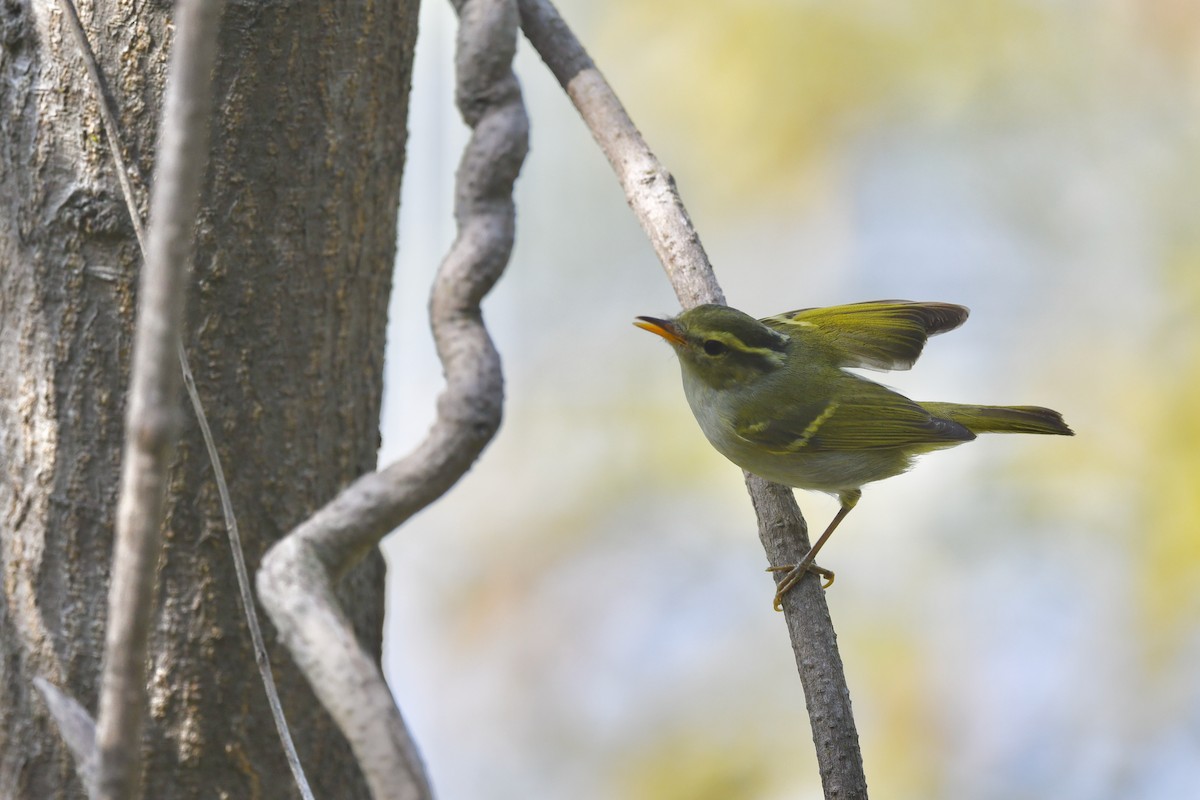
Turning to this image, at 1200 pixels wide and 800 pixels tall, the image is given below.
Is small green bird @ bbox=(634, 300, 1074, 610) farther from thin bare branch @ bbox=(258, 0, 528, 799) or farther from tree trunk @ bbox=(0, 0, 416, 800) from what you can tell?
thin bare branch @ bbox=(258, 0, 528, 799)

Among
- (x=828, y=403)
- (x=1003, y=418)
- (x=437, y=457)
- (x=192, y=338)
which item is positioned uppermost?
(x=192, y=338)

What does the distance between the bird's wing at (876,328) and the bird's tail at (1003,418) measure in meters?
0.19

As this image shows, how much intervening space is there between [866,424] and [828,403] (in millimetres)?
69

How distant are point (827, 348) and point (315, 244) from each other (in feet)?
2.84

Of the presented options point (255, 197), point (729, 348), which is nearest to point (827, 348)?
point (729, 348)

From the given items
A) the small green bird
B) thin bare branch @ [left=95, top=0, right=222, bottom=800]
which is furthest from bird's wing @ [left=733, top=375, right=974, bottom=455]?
thin bare branch @ [left=95, top=0, right=222, bottom=800]

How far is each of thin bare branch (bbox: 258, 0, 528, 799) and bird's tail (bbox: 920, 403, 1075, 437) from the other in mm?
1284

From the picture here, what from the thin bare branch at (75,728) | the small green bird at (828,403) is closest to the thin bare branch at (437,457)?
the thin bare branch at (75,728)

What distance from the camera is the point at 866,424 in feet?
5.62

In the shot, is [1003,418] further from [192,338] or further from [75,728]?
[75,728]

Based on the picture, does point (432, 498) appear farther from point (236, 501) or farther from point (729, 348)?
point (729, 348)

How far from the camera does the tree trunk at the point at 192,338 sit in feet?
3.54

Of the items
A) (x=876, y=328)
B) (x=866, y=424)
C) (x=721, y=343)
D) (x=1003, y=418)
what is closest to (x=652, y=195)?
(x=721, y=343)

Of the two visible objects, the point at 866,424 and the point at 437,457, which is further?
the point at 866,424
